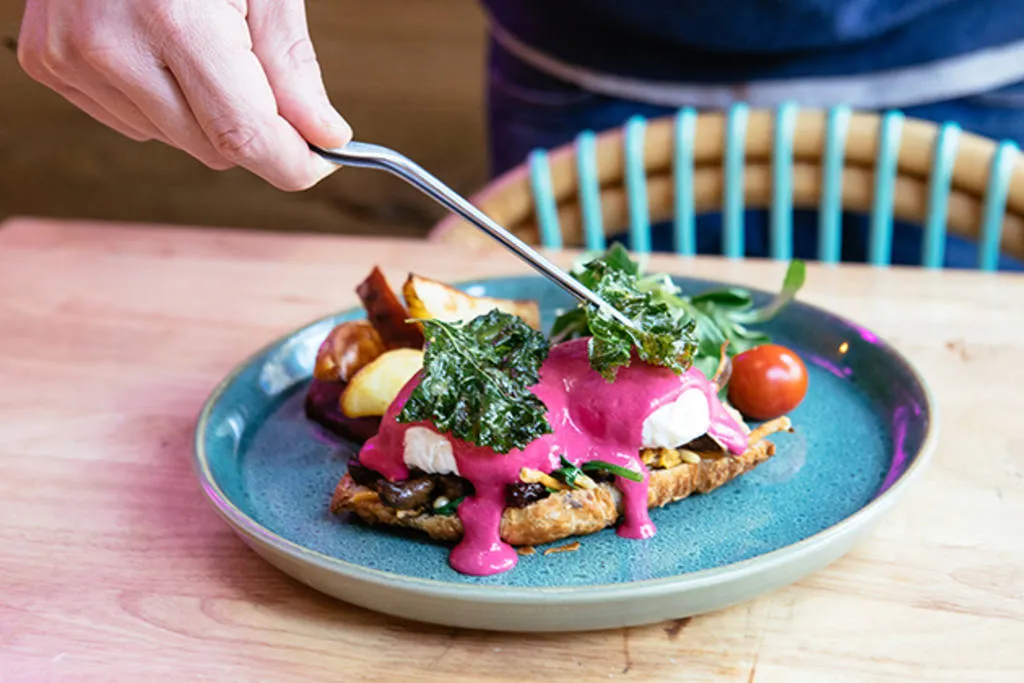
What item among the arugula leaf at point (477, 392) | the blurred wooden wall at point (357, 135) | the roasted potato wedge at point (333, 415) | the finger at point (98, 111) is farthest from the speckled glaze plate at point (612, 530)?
the blurred wooden wall at point (357, 135)

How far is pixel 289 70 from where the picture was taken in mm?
1016

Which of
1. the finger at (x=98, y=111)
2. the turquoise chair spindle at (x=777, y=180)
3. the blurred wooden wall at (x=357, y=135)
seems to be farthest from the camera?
the blurred wooden wall at (x=357, y=135)

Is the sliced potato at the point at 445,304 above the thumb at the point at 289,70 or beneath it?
beneath

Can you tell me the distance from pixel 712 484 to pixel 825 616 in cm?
17

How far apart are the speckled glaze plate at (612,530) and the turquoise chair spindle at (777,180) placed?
593mm

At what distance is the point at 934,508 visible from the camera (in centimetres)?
107

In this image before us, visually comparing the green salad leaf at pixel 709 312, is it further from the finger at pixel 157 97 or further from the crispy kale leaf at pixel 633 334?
the finger at pixel 157 97

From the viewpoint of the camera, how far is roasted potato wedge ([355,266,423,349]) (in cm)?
124

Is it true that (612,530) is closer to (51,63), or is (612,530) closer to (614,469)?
(614,469)

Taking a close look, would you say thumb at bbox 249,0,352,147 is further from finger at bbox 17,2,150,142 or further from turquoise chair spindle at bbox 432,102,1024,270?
turquoise chair spindle at bbox 432,102,1024,270

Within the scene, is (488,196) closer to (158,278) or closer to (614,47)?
(614,47)

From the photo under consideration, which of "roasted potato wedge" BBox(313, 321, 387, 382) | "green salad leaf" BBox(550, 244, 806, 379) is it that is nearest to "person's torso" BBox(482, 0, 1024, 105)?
"green salad leaf" BBox(550, 244, 806, 379)

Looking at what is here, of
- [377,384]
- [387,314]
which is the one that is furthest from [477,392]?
[387,314]

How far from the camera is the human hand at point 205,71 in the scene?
0.96m
